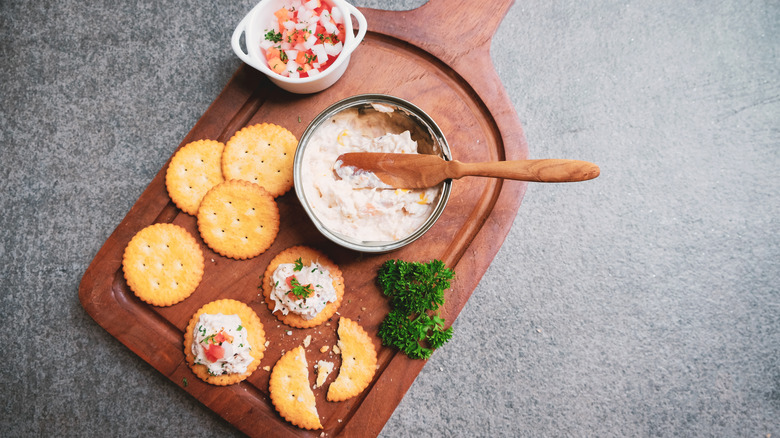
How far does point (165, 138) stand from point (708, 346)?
2904 mm

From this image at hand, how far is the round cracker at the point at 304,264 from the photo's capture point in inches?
70.7

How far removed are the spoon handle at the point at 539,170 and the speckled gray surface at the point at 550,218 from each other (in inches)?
34.1

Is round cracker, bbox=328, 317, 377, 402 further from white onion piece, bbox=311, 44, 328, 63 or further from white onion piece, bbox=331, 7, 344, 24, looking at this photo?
white onion piece, bbox=331, 7, 344, 24

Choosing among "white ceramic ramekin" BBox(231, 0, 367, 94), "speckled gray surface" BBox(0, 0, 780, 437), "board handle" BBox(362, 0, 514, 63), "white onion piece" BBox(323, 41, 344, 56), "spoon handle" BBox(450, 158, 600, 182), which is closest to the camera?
"spoon handle" BBox(450, 158, 600, 182)

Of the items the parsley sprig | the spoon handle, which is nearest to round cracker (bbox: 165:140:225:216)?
the parsley sprig

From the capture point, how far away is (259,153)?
182 cm

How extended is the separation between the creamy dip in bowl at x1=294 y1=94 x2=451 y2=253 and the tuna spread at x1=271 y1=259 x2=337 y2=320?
0.76ft

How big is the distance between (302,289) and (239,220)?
1.31 ft

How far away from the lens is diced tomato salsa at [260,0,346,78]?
1710 mm

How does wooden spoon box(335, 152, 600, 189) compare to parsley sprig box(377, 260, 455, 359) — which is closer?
wooden spoon box(335, 152, 600, 189)

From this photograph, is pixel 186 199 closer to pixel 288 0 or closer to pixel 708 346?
pixel 288 0

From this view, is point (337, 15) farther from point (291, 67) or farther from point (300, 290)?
point (300, 290)

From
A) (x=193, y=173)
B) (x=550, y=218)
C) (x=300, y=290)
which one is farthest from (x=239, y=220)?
(x=550, y=218)

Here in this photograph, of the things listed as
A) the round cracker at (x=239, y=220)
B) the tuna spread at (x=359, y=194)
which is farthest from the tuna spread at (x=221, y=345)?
the tuna spread at (x=359, y=194)
